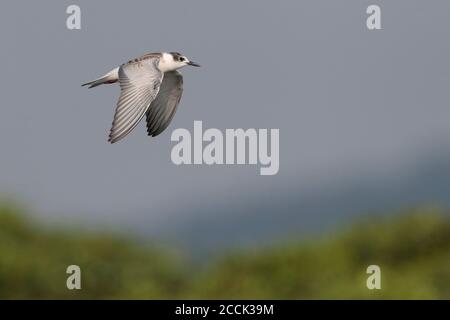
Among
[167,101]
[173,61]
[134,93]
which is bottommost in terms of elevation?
[134,93]

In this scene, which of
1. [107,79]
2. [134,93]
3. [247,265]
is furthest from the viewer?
[247,265]

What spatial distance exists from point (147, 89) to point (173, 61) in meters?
1.14

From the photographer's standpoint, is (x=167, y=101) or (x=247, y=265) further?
(x=247, y=265)

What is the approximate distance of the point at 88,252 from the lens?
728 inches

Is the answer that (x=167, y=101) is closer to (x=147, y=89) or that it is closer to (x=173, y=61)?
(x=173, y=61)

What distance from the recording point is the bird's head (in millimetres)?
11891

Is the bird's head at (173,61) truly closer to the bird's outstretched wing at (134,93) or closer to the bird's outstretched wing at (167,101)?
the bird's outstretched wing at (134,93)

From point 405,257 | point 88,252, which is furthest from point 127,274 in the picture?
point 405,257

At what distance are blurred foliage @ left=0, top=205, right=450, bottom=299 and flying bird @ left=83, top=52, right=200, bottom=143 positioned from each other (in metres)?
3.89

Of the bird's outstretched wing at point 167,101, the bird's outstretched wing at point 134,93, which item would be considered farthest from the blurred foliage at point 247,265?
the bird's outstretched wing at point 134,93

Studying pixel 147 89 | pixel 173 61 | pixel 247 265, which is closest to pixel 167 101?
pixel 173 61

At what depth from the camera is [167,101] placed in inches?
486

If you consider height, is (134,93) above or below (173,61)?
below
